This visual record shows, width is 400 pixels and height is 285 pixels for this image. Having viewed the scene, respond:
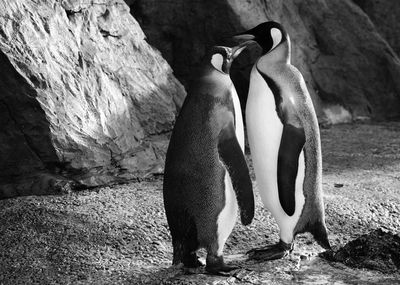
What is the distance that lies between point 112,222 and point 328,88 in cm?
415

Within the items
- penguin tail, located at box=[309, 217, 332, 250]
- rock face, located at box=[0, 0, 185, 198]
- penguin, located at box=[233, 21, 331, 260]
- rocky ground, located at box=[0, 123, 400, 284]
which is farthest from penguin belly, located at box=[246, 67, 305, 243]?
rock face, located at box=[0, 0, 185, 198]

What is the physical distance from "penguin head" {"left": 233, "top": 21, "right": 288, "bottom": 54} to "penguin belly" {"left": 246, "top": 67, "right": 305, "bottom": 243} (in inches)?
5.9

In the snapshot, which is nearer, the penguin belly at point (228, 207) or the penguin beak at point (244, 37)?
the penguin belly at point (228, 207)

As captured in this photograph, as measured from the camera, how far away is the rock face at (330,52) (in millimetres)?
7121

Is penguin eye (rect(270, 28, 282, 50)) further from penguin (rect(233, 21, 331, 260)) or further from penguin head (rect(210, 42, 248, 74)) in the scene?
penguin head (rect(210, 42, 248, 74))

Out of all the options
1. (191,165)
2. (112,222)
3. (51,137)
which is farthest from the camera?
(51,137)

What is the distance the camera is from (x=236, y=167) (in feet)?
10.9

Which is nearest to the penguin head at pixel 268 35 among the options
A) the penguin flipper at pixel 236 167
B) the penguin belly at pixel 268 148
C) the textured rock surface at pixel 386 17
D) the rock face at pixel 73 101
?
the penguin belly at pixel 268 148

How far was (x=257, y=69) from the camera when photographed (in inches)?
145

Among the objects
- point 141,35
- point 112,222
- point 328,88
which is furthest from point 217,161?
point 328,88

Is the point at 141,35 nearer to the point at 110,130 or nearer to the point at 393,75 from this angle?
the point at 110,130

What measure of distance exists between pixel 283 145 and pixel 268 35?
557 millimetres

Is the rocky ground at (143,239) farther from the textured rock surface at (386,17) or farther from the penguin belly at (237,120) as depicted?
the textured rock surface at (386,17)

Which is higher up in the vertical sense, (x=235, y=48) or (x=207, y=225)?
(x=235, y=48)
